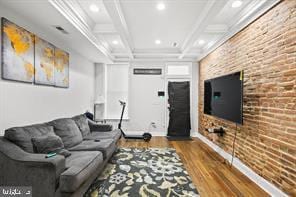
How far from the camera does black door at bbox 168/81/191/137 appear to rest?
6.49 metres

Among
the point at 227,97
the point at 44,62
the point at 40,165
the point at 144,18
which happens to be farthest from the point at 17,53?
the point at 227,97

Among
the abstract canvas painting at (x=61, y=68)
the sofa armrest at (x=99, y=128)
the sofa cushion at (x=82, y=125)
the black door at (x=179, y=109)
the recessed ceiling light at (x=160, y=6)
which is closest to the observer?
the recessed ceiling light at (x=160, y=6)

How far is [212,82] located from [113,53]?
3.28 meters

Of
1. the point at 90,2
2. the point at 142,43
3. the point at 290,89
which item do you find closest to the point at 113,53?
the point at 142,43

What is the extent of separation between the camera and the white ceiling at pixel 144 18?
2.68 meters

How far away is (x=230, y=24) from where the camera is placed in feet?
12.5

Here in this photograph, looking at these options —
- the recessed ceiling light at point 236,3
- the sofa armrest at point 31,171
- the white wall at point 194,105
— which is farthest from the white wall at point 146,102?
the sofa armrest at point 31,171

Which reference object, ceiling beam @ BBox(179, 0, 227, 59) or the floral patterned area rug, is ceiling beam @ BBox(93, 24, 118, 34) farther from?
the floral patterned area rug

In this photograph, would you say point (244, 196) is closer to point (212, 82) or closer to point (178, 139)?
point (212, 82)

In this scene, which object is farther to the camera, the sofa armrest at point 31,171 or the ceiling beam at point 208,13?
the ceiling beam at point 208,13

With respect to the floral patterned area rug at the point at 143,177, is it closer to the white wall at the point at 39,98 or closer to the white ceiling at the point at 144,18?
the white wall at the point at 39,98

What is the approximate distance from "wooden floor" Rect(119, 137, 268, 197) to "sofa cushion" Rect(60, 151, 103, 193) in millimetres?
1591

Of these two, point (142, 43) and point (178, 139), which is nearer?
point (142, 43)

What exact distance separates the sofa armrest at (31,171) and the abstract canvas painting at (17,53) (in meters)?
1.03
